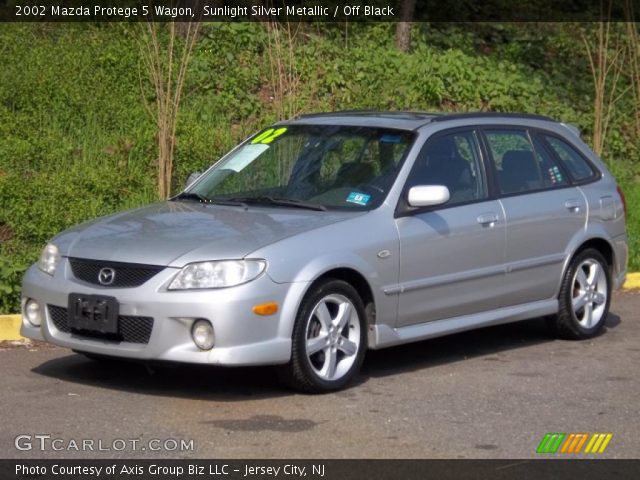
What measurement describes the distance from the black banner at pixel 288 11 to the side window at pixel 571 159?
4.24 m

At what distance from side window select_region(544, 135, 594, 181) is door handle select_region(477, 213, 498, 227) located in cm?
119

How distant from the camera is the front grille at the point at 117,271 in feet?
23.2

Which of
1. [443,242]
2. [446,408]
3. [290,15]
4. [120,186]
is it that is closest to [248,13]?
[290,15]

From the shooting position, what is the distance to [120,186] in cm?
1199

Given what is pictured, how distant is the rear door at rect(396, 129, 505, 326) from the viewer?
312 inches

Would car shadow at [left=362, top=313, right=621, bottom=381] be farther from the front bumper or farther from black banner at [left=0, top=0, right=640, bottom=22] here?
black banner at [left=0, top=0, right=640, bottom=22]

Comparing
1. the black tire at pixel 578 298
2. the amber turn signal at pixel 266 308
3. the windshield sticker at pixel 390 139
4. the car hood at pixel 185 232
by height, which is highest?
the windshield sticker at pixel 390 139

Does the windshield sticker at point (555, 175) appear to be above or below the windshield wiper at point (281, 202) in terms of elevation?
above

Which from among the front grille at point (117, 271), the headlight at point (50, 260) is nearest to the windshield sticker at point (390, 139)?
the front grille at point (117, 271)

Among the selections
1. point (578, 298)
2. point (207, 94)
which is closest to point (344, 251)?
point (578, 298)

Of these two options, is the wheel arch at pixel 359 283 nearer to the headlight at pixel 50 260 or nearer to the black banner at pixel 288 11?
the headlight at pixel 50 260

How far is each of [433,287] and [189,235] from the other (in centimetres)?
169
